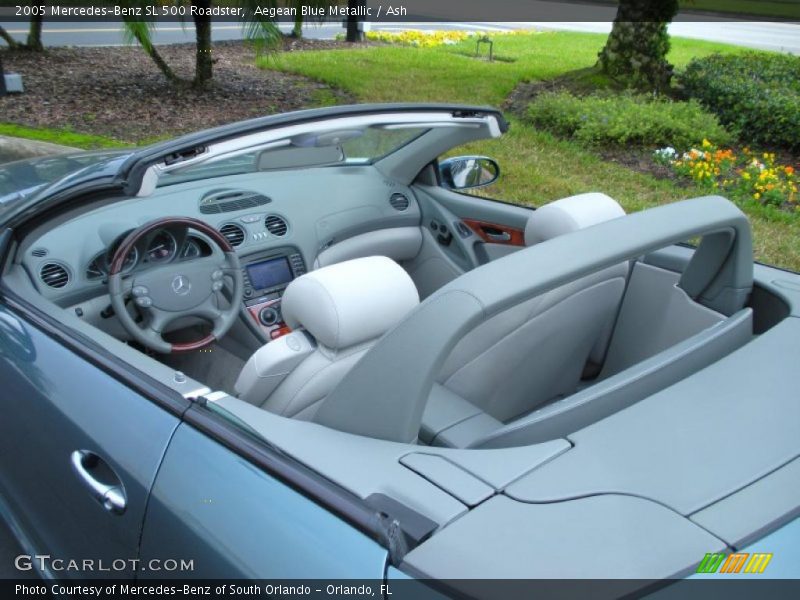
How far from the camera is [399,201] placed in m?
4.05

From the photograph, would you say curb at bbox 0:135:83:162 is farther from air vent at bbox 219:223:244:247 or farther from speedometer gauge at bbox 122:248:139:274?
speedometer gauge at bbox 122:248:139:274

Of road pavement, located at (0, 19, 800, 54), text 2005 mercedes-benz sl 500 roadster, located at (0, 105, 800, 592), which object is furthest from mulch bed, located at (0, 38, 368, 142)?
text 2005 mercedes-benz sl 500 roadster, located at (0, 105, 800, 592)

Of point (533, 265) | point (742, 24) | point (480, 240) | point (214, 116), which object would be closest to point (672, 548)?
point (533, 265)

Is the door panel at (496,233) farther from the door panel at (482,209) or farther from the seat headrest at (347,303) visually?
the seat headrest at (347,303)

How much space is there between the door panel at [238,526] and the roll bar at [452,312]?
9.5 inches

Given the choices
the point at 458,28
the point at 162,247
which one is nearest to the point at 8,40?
the point at 162,247

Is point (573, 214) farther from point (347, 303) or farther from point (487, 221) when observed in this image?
point (347, 303)

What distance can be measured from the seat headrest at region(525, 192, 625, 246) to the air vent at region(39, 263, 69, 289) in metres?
1.80

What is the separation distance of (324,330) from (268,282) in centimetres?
166

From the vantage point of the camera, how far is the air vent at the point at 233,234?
11.7 feet

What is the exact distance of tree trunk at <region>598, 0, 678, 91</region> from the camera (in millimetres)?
9711

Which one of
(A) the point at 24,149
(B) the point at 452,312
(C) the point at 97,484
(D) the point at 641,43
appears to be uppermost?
(D) the point at 641,43

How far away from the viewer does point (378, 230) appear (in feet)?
13.0

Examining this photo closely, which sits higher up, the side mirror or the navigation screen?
the side mirror
